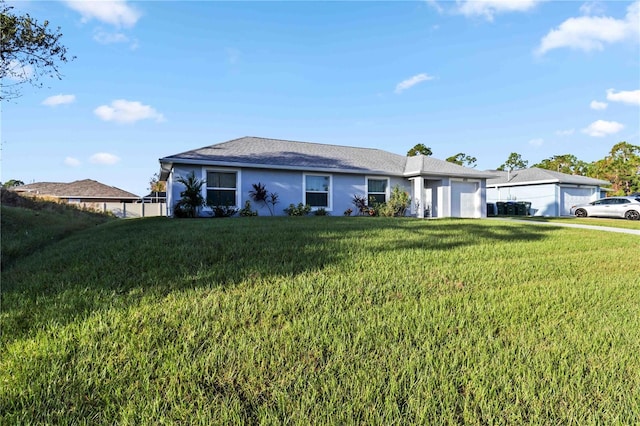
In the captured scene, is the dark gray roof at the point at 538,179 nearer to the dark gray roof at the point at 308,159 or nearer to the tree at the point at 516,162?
the dark gray roof at the point at 308,159

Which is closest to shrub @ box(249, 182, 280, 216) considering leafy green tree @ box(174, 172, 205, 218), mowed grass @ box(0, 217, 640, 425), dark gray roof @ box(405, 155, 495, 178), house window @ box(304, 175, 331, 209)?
house window @ box(304, 175, 331, 209)

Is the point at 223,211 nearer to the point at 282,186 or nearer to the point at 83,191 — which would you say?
the point at 282,186

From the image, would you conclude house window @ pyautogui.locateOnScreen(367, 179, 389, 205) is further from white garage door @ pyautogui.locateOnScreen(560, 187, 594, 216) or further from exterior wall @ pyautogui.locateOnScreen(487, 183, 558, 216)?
white garage door @ pyautogui.locateOnScreen(560, 187, 594, 216)

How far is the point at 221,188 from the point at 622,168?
146ft

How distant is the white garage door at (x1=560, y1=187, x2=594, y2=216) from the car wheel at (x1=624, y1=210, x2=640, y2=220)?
525 cm

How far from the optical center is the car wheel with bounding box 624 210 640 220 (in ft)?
62.6

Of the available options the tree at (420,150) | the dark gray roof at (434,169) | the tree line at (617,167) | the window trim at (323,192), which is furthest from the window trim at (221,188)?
the tree at (420,150)

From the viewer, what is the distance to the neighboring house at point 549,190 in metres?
24.6

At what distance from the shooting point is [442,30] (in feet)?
44.4

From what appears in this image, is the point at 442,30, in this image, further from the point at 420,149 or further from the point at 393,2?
the point at 420,149

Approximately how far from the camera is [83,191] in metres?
36.8

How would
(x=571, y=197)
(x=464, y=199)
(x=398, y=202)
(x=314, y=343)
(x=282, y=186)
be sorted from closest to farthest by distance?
1. (x=314, y=343)
2. (x=282, y=186)
3. (x=398, y=202)
4. (x=464, y=199)
5. (x=571, y=197)

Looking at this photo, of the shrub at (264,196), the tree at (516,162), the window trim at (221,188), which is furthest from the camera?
the tree at (516,162)

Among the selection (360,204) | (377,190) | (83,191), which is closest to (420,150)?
(377,190)
